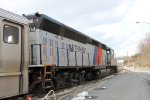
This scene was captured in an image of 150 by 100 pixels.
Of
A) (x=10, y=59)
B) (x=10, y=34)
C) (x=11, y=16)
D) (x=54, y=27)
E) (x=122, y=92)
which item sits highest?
(x=54, y=27)

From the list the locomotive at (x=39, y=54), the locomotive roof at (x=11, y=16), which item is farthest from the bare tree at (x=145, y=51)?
the locomotive roof at (x=11, y=16)

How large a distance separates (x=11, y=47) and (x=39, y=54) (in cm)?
397

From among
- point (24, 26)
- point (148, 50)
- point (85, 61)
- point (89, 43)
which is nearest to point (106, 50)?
point (89, 43)

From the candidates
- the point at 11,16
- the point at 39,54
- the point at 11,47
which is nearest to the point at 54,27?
the point at 39,54

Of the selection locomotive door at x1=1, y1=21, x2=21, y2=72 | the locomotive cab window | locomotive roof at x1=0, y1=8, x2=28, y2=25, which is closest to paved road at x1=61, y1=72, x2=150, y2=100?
locomotive door at x1=1, y1=21, x2=21, y2=72

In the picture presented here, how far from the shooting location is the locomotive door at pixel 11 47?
443 inches

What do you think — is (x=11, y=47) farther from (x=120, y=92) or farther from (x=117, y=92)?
(x=120, y=92)

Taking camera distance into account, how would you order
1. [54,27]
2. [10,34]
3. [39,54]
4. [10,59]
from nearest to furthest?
[10,59] < [10,34] < [39,54] < [54,27]

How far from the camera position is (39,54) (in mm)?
15570

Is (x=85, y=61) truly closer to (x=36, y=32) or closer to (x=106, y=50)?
(x=36, y=32)

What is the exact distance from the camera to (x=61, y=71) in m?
19.2

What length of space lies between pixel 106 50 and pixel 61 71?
19144mm

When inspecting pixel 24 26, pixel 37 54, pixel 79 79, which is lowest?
pixel 79 79

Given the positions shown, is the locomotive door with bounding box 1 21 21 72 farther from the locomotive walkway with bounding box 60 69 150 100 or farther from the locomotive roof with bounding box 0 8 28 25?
the locomotive walkway with bounding box 60 69 150 100
